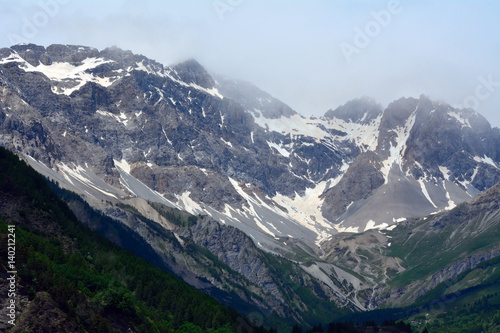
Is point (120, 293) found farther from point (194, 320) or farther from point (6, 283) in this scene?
point (194, 320)

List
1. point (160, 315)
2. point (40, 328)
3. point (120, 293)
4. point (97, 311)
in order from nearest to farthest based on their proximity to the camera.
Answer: point (40, 328) < point (97, 311) < point (120, 293) < point (160, 315)

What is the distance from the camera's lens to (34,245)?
4663 inches

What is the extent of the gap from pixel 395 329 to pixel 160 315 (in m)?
55.5

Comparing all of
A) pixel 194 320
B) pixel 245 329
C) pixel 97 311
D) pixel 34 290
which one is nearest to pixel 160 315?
pixel 194 320

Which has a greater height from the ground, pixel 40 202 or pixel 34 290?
pixel 40 202

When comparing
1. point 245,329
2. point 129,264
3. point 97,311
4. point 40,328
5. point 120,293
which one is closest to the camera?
point 40,328

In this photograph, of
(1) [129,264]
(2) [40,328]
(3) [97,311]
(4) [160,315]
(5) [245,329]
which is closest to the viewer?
(2) [40,328]

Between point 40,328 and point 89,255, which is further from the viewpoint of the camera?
point 89,255

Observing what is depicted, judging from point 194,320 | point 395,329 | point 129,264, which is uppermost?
point 129,264

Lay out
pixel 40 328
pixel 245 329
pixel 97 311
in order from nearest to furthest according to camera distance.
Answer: pixel 40 328
pixel 97 311
pixel 245 329

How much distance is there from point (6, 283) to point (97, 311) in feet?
58.0

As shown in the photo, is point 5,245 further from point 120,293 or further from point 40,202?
point 40,202

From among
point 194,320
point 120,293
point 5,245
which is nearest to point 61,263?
point 120,293

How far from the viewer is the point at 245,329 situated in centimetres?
15112
